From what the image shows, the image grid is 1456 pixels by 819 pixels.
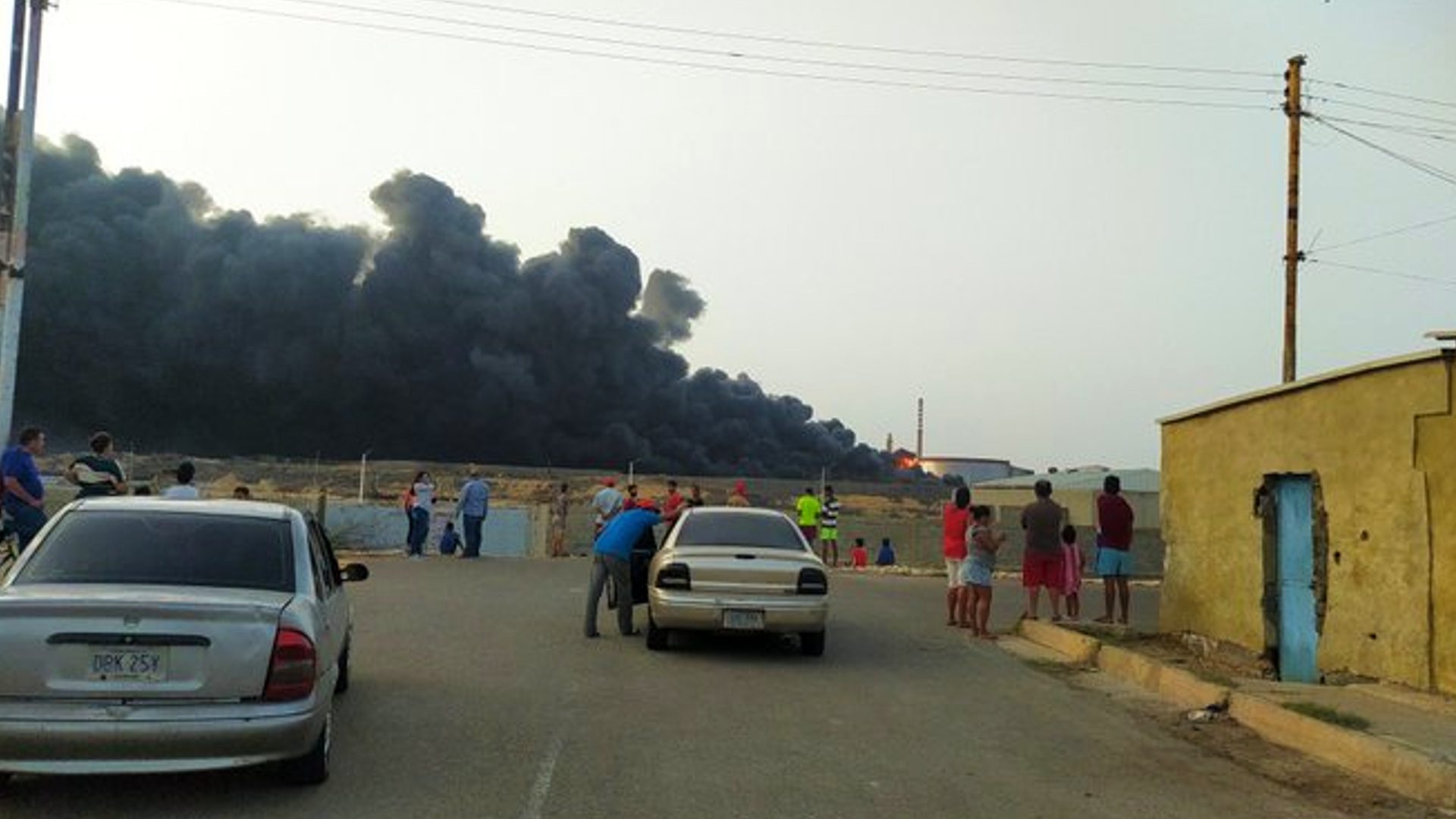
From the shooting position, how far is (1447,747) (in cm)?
717

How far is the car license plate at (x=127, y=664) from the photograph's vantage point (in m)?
5.31

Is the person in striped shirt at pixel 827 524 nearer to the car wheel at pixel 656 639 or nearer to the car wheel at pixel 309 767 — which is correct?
the car wheel at pixel 656 639

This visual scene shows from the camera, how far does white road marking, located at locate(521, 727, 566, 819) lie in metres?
5.81

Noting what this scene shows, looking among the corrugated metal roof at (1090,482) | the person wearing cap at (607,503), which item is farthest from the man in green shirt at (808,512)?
the corrugated metal roof at (1090,482)

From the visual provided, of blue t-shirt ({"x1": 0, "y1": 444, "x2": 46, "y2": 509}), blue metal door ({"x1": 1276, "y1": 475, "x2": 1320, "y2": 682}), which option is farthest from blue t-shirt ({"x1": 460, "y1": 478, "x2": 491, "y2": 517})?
blue metal door ({"x1": 1276, "y1": 475, "x2": 1320, "y2": 682})

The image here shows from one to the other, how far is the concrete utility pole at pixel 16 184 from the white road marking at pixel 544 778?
8998mm

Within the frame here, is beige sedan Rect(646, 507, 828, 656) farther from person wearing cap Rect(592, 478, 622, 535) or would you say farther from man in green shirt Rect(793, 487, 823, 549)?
man in green shirt Rect(793, 487, 823, 549)

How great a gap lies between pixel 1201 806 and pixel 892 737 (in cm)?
204

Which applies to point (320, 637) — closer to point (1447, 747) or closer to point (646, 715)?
point (646, 715)

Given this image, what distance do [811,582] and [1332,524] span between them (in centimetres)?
451

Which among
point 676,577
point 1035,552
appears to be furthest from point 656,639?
point 1035,552

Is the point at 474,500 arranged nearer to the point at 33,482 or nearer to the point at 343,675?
the point at 33,482

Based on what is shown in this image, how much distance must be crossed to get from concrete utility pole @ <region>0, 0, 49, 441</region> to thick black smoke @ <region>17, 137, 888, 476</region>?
58.4 m

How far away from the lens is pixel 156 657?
538 cm
